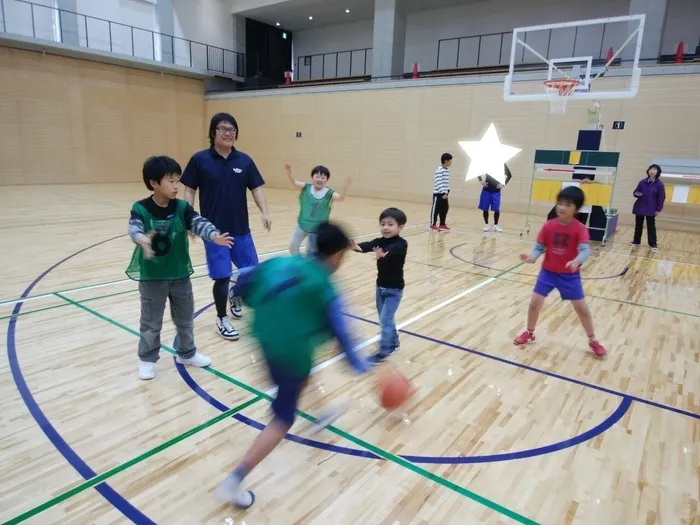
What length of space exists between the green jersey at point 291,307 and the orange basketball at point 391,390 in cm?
30

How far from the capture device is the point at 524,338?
3.99m

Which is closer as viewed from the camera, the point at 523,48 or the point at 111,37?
the point at 523,48

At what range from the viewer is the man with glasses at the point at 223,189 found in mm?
3504

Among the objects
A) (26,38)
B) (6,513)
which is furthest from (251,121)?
(6,513)

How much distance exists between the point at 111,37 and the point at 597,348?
19.8m

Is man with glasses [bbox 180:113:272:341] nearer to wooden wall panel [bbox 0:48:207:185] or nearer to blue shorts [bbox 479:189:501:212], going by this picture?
blue shorts [bbox 479:189:501:212]

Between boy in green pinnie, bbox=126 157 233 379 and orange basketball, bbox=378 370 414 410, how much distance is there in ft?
4.42

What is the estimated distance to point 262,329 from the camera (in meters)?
1.79

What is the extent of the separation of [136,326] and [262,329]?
2.76m

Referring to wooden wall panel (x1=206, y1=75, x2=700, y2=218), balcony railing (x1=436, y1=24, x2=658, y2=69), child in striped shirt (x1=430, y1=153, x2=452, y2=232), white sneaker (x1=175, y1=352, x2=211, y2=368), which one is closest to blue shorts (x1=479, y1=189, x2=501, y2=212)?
child in striped shirt (x1=430, y1=153, x2=452, y2=232)

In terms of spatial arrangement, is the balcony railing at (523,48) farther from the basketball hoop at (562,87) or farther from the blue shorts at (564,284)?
the blue shorts at (564,284)

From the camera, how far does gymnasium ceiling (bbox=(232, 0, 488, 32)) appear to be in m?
18.0

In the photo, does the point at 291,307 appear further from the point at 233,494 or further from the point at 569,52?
the point at 569,52

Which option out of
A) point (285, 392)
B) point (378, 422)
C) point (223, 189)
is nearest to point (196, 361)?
point (223, 189)
